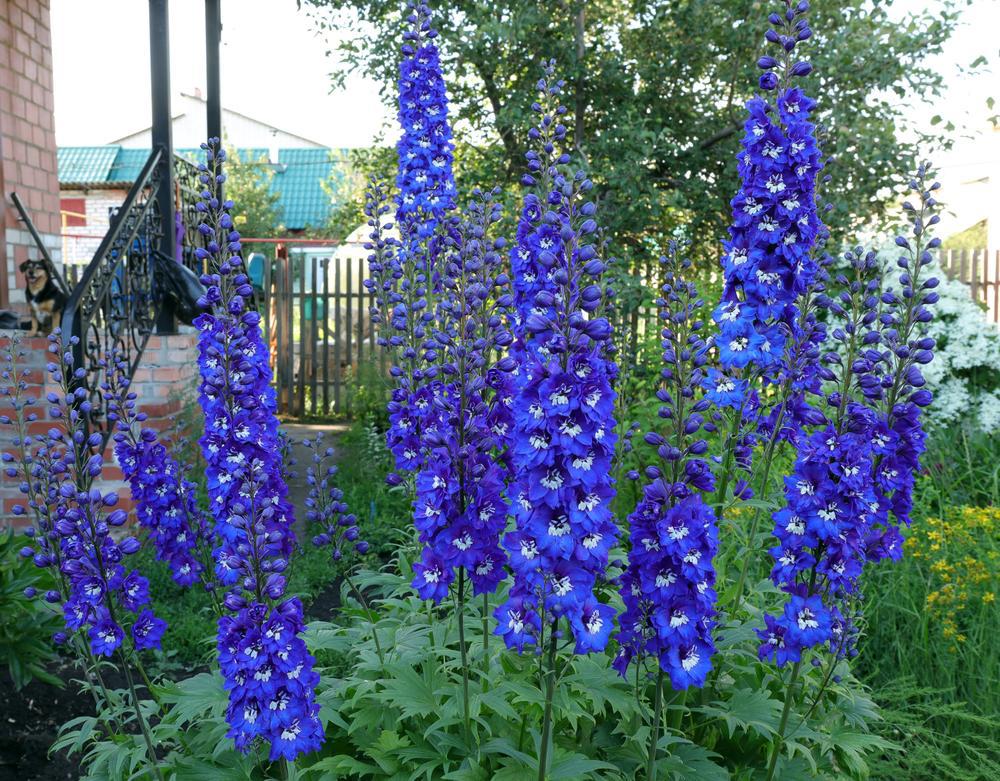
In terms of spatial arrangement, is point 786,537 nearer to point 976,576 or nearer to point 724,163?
point 976,576

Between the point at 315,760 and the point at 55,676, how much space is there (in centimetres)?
197

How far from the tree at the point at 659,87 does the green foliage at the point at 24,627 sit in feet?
17.6

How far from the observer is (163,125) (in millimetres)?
6773

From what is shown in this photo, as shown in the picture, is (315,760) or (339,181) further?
(339,181)

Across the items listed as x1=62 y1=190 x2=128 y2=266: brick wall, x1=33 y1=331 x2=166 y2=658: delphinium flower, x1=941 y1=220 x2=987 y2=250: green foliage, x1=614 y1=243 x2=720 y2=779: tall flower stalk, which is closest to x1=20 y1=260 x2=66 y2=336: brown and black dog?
x1=33 y1=331 x2=166 y2=658: delphinium flower

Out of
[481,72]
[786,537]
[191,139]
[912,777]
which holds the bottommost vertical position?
[912,777]

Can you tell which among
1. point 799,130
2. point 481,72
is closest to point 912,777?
point 799,130

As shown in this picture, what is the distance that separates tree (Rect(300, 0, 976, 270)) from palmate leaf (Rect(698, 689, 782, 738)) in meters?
5.27

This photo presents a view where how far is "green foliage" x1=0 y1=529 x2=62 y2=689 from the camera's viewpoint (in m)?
3.86

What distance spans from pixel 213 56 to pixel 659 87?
4.58 metres

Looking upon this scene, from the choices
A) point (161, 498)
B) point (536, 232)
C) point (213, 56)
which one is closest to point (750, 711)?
point (536, 232)

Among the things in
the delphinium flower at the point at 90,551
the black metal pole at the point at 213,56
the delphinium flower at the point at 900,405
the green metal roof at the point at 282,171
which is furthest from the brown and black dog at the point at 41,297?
the green metal roof at the point at 282,171

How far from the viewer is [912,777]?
3.72 m

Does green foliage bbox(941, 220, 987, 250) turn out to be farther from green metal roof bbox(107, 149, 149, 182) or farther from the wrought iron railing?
green metal roof bbox(107, 149, 149, 182)
